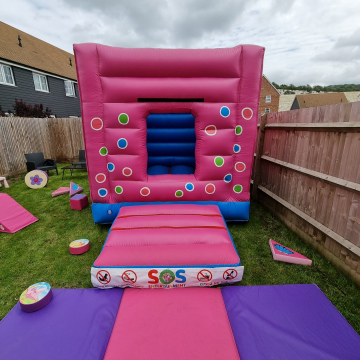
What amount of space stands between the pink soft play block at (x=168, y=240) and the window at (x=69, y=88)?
53.4 feet

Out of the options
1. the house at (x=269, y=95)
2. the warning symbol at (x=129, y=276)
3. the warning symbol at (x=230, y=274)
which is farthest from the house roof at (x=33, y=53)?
the house at (x=269, y=95)

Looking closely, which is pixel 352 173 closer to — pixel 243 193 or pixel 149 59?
pixel 243 193

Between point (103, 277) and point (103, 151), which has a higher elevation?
point (103, 151)

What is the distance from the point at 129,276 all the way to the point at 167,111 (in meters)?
2.42

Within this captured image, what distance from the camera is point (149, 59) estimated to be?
326cm

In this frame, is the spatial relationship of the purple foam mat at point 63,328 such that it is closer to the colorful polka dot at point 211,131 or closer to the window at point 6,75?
the colorful polka dot at point 211,131

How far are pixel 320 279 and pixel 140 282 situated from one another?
2.20 meters

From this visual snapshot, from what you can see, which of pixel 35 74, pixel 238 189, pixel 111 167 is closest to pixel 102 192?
pixel 111 167

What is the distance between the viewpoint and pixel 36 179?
21.1ft

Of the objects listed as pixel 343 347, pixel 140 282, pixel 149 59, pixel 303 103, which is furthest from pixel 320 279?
pixel 303 103

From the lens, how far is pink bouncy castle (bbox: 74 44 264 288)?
2.88m

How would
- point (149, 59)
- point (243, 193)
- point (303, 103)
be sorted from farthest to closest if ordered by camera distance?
point (303, 103)
point (243, 193)
point (149, 59)

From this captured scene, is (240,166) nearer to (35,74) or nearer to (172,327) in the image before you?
(172,327)

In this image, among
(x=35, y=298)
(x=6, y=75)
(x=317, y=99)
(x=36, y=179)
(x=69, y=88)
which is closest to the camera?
(x=35, y=298)
